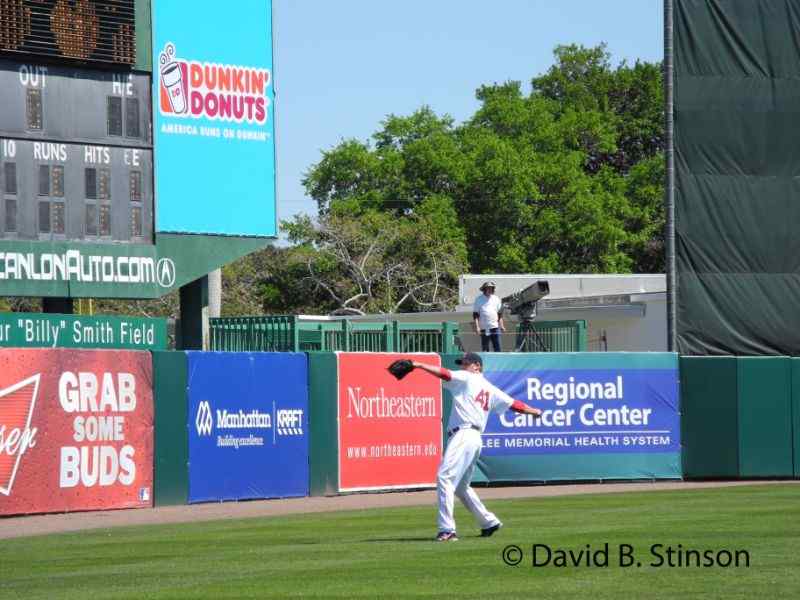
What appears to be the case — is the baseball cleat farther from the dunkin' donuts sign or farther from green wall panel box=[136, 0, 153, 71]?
the dunkin' donuts sign

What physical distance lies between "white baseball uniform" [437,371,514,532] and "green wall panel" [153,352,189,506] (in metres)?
7.54

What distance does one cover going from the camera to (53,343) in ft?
67.1

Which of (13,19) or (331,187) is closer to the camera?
(13,19)

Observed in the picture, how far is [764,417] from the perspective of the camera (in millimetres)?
25047

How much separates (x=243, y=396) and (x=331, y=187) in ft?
170

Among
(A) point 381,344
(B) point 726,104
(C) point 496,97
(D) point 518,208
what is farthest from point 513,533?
(C) point 496,97

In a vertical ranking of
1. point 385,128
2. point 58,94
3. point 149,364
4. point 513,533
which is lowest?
point 513,533

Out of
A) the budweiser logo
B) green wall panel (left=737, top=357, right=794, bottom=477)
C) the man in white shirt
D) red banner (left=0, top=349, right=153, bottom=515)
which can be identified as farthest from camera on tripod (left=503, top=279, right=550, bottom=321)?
the budweiser logo

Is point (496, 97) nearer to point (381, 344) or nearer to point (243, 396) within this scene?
point (381, 344)

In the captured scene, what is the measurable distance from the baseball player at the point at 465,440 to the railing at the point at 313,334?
11.8 m

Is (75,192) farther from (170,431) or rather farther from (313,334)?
(313,334)

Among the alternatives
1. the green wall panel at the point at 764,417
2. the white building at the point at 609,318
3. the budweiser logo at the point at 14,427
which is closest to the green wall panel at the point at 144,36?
the budweiser logo at the point at 14,427

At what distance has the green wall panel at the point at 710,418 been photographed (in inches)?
982

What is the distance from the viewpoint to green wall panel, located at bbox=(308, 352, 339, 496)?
21.9 m
